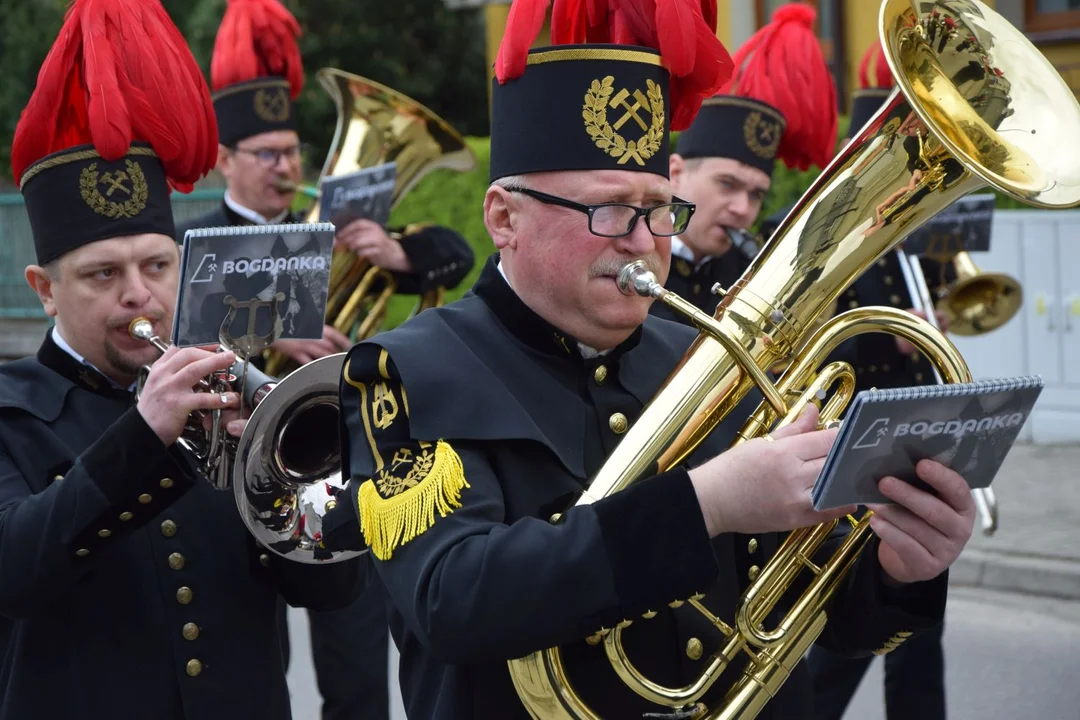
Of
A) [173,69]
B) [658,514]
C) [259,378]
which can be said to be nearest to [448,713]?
[658,514]

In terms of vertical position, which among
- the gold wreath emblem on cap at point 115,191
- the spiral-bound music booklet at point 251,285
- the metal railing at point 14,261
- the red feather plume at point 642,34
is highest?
the red feather plume at point 642,34

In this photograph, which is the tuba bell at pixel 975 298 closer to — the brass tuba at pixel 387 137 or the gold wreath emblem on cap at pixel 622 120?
the brass tuba at pixel 387 137

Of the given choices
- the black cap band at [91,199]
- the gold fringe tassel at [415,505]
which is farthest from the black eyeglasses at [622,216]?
the black cap band at [91,199]

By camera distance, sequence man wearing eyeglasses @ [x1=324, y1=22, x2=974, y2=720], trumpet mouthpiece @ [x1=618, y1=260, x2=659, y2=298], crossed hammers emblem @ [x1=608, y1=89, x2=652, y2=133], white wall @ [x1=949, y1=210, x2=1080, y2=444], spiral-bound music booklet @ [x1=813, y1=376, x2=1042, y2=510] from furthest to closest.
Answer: white wall @ [x1=949, y1=210, x2=1080, y2=444]
crossed hammers emblem @ [x1=608, y1=89, x2=652, y2=133]
trumpet mouthpiece @ [x1=618, y1=260, x2=659, y2=298]
man wearing eyeglasses @ [x1=324, y1=22, x2=974, y2=720]
spiral-bound music booklet @ [x1=813, y1=376, x2=1042, y2=510]

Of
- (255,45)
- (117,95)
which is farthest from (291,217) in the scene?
(117,95)

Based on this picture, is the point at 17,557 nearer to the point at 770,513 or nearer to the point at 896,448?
the point at 770,513

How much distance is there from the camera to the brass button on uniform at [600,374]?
2.37 metres

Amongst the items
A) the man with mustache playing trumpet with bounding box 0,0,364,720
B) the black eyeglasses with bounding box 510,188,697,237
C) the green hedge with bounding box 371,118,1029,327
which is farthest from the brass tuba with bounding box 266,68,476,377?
Result: the green hedge with bounding box 371,118,1029,327

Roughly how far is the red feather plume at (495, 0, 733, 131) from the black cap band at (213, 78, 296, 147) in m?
3.40

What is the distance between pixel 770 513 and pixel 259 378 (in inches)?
46.3

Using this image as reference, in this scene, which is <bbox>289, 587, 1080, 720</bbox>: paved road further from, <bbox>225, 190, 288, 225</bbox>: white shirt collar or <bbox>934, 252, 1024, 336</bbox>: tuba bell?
<bbox>225, 190, 288, 225</bbox>: white shirt collar

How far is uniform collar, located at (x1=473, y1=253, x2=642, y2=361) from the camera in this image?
232 cm

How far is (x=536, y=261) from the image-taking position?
228 centimetres

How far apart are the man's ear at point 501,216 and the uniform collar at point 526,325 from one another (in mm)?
66
